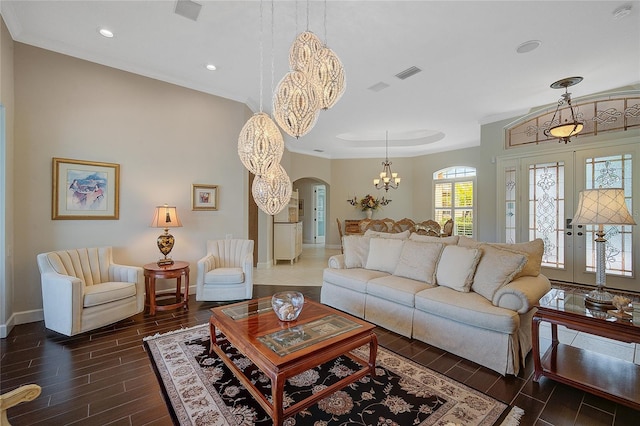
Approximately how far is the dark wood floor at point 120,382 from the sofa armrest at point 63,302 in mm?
150

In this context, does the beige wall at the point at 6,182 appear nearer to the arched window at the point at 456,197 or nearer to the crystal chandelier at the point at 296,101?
the crystal chandelier at the point at 296,101

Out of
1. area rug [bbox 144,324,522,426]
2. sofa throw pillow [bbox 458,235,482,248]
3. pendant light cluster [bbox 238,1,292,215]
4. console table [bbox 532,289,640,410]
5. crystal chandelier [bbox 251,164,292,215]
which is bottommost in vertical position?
area rug [bbox 144,324,522,426]

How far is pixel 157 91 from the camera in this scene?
412 centimetres

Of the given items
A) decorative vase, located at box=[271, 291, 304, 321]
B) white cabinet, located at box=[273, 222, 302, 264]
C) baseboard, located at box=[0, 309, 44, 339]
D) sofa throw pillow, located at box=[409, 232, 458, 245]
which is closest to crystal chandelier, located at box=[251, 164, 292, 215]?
decorative vase, located at box=[271, 291, 304, 321]

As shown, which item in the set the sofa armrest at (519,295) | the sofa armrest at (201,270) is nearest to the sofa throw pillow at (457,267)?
the sofa armrest at (519,295)

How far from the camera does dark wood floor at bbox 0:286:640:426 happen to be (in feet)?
5.98

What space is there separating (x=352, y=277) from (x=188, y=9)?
3.41m

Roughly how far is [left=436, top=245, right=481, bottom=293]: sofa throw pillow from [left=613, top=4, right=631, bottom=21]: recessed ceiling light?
2.71 meters

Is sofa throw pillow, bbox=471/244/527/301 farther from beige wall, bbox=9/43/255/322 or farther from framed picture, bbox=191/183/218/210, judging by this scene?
framed picture, bbox=191/183/218/210

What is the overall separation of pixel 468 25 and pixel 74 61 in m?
4.71

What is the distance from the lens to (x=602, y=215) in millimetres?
2258

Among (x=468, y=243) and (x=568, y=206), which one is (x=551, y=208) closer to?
(x=568, y=206)

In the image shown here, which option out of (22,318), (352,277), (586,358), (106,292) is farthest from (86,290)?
(586,358)

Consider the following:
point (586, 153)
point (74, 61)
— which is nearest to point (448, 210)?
point (586, 153)
